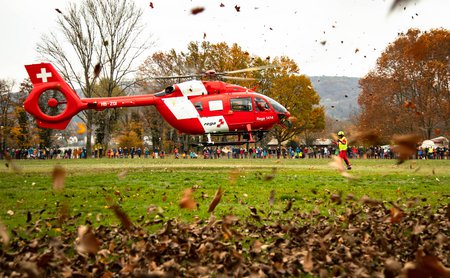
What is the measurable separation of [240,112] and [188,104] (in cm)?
278

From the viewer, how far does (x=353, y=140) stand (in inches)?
383

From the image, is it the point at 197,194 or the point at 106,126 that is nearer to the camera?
the point at 197,194

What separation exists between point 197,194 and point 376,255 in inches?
269

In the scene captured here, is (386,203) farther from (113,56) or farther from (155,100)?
(113,56)

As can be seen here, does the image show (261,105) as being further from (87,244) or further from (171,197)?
(87,244)

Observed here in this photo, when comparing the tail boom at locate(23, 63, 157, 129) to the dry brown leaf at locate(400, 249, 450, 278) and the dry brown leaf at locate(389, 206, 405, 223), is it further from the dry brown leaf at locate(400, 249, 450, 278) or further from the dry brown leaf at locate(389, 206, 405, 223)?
the dry brown leaf at locate(400, 249, 450, 278)

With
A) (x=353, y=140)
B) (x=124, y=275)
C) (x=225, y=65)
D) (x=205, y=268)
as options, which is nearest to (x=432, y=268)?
(x=205, y=268)

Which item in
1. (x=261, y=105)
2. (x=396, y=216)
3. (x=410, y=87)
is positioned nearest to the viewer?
(x=396, y=216)

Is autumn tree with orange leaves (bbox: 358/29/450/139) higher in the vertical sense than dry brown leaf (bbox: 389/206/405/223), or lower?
higher

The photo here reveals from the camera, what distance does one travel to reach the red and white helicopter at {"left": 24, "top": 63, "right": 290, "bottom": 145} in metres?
24.9

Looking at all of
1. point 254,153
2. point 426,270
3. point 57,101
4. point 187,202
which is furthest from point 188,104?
point 254,153

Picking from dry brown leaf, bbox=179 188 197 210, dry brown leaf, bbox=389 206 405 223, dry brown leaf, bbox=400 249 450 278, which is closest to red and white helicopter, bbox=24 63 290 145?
dry brown leaf, bbox=179 188 197 210

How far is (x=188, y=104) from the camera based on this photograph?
82.8ft

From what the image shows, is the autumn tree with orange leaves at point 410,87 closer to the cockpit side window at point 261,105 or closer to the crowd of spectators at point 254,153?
the crowd of spectators at point 254,153
